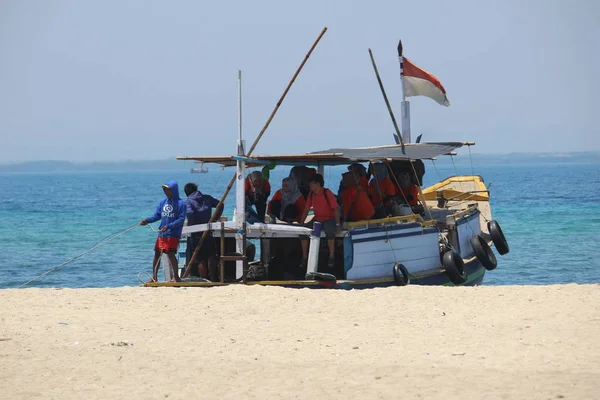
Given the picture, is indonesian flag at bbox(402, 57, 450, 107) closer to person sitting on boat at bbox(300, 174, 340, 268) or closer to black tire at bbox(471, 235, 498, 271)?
black tire at bbox(471, 235, 498, 271)

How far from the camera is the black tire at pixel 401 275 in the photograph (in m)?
13.6

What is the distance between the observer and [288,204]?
14.8 meters

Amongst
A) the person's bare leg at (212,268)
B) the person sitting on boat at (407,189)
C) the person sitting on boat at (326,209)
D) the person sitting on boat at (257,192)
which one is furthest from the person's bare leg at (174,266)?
the person sitting on boat at (407,189)

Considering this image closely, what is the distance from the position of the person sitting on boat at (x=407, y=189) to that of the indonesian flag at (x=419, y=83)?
2.36 meters

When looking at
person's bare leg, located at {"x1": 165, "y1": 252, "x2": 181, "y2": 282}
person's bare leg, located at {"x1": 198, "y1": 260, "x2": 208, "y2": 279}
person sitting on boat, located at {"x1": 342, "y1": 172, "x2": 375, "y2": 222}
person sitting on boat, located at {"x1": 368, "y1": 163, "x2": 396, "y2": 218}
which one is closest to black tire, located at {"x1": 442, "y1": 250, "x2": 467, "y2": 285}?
person sitting on boat, located at {"x1": 368, "y1": 163, "x2": 396, "y2": 218}

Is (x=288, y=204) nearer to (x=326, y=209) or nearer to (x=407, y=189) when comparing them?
(x=326, y=209)

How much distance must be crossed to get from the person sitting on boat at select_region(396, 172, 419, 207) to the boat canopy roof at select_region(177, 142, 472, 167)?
930 millimetres

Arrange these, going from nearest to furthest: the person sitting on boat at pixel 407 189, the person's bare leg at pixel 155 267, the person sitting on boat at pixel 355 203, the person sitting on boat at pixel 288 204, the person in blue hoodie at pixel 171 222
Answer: the person in blue hoodie at pixel 171 222, the person's bare leg at pixel 155 267, the person sitting on boat at pixel 355 203, the person sitting on boat at pixel 288 204, the person sitting on boat at pixel 407 189

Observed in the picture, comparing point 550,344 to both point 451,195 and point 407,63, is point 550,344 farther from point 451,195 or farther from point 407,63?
point 451,195

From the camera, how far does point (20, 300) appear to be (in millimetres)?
12109

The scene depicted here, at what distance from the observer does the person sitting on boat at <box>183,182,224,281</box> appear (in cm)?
1405

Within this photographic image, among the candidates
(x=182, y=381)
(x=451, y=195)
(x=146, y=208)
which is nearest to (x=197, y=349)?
(x=182, y=381)

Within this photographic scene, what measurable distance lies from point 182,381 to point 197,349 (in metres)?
1.21

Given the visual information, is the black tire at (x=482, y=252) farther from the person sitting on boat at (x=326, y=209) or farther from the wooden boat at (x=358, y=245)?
the person sitting on boat at (x=326, y=209)
